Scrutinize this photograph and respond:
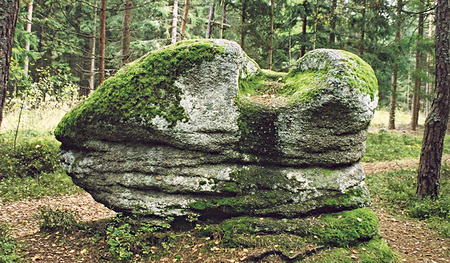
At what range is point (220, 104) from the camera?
4.81 m

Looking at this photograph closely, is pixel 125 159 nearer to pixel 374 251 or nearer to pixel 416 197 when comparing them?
pixel 374 251

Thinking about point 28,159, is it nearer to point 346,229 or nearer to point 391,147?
point 346,229

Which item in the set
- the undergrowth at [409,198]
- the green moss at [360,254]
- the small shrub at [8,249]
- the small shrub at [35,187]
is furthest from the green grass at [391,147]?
the small shrub at [8,249]

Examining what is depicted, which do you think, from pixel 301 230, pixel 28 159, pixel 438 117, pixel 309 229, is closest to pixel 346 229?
pixel 309 229

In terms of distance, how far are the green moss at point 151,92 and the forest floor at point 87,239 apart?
1.86 m

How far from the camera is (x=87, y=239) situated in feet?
15.9

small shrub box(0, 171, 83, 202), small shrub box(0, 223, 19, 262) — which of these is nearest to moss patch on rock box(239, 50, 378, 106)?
small shrub box(0, 223, 19, 262)

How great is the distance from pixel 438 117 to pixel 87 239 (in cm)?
802

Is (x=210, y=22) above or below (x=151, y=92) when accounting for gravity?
above

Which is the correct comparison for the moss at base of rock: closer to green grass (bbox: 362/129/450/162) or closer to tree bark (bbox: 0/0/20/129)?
tree bark (bbox: 0/0/20/129)

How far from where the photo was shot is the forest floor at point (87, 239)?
4.41 m

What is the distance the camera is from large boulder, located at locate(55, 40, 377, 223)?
4770 millimetres

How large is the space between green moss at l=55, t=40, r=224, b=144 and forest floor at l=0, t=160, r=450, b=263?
73.3 inches

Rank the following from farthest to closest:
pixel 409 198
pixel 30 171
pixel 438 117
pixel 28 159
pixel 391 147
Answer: pixel 391 147, pixel 28 159, pixel 30 171, pixel 409 198, pixel 438 117
